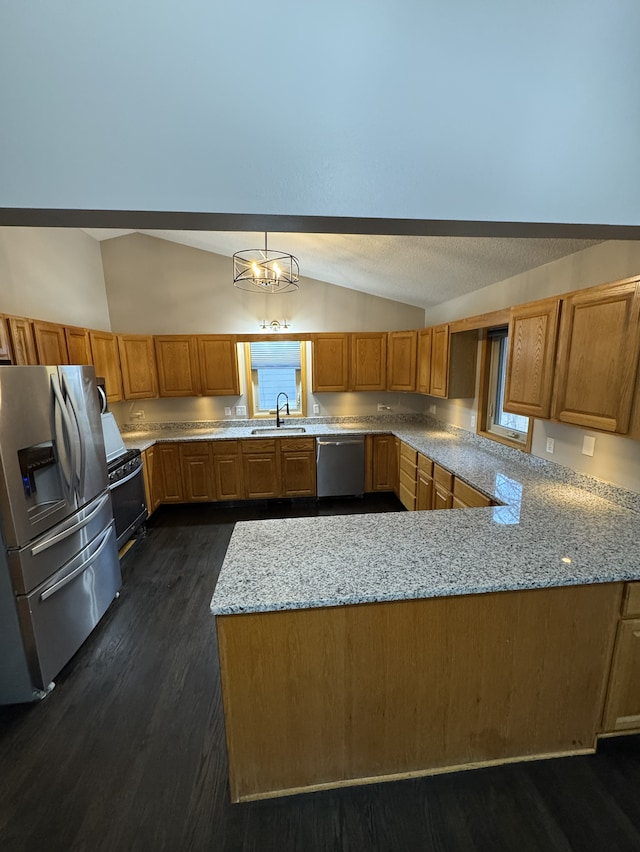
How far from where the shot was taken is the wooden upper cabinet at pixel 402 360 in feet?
13.9

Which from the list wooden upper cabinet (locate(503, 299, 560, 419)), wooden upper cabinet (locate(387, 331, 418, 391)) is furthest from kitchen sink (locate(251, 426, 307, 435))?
wooden upper cabinet (locate(503, 299, 560, 419))

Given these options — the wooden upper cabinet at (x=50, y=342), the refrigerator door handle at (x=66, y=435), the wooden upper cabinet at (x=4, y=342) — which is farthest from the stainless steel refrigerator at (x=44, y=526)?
the wooden upper cabinet at (x=50, y=342)

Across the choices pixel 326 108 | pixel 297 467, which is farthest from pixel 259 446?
pixel 326 108

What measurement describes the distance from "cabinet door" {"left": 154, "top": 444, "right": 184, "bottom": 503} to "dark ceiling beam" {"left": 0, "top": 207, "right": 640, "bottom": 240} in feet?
10.4

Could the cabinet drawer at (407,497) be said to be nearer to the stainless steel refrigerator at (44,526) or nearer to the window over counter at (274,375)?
the window over counter at (274,375)

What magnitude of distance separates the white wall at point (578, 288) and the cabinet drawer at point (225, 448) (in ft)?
9.87

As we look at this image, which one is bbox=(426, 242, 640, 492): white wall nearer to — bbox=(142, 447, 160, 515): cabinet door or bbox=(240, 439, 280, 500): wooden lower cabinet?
bbox=(240, 439, 280, 500): wooden lower cabinet

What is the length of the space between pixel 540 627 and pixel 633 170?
1.71 meters

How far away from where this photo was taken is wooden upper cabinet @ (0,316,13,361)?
2.25m

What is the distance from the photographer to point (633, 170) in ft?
3.90

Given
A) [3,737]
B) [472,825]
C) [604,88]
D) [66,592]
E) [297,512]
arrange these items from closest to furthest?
[604,88] → [472,825] → [3,737] → [66,592] → [297,512]

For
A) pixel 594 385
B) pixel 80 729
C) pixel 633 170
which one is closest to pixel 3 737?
pixel 80 729

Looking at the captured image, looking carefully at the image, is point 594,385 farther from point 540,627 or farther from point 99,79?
point 99,79

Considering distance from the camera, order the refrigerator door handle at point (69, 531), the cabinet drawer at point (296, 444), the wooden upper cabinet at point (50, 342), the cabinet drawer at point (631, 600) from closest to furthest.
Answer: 1. the cabinet drawer at point (631, 600)
2. the refrigerator door handle at point (69, 531)
3. the wooden upper cabinet at point (50, 342)
4. the cabinet drawer at point (296, 444)
